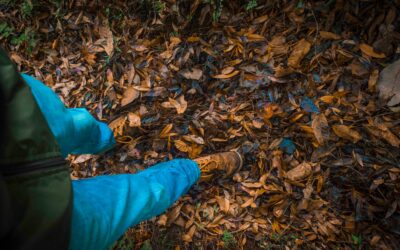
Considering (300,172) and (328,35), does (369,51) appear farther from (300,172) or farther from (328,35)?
(300,172)

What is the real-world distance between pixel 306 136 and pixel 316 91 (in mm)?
307

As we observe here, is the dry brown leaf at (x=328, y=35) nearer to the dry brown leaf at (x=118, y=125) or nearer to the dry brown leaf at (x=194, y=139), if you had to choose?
the dry brown leaf at (x=194, y=139)

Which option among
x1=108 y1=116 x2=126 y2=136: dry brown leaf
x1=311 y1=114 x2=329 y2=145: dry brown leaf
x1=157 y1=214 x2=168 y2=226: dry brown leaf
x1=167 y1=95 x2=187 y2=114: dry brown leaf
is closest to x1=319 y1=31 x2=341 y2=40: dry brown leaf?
x1=311 y1=114 x2=329 y2=145: dry brown leaf

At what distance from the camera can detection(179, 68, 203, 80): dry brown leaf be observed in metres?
1.97

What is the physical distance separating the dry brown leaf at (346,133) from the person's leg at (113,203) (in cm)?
103

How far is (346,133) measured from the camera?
5.44 ft

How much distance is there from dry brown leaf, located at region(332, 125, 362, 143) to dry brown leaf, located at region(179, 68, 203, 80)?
959 millimetres

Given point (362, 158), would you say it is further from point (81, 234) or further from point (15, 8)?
point (15, 8)

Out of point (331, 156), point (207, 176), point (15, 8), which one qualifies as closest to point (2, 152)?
point (207, 176)

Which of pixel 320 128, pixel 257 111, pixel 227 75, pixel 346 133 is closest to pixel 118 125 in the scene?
pixel 227 75

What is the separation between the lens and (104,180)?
117 centimetres

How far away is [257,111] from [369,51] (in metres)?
0.79

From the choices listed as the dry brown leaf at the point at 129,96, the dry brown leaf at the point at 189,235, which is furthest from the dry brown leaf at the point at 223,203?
the dry brown leaf at the point at 129,96

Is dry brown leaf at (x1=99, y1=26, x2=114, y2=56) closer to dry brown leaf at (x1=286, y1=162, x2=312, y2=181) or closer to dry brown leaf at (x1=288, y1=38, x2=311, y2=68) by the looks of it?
dry brown leaf at (x1=288, y1=38, x2=311, y2=68)
